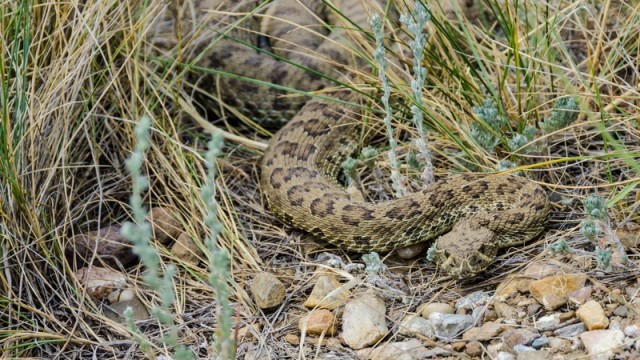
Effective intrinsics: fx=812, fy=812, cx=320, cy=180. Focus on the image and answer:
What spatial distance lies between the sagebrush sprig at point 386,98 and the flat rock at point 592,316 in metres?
1.52

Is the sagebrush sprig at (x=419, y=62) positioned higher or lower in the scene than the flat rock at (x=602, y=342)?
higher

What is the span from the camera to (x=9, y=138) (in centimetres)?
489

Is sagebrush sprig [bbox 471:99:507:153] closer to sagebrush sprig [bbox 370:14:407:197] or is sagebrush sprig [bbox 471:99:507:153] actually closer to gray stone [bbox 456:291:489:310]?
sagebrush sprig [bbox 370:14:407:197]

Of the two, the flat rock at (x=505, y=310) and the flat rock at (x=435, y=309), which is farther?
the flat rock at (x=435, y=309)

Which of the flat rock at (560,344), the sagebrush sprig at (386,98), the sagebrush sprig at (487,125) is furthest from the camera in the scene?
the sagebrush sprig at (487,125)

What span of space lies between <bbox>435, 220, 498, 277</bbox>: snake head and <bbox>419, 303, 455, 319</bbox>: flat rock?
21 centimetres

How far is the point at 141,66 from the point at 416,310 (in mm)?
2825

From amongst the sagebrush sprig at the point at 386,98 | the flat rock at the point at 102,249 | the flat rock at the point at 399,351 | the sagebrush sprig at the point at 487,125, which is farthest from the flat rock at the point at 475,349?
the flat rock at the point at 102,249

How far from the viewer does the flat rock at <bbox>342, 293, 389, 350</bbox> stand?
4.43 metres

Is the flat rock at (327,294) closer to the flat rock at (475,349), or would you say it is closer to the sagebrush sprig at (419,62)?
the flat rock at (475,349)

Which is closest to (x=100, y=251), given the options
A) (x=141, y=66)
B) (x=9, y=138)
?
(x=9, y=138)

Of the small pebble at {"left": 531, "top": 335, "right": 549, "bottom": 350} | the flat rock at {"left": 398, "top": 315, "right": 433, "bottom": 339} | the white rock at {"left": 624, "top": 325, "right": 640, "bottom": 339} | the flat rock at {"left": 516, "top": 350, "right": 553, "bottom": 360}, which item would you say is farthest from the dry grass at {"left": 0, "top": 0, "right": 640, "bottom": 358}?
the flat rock at {"left": 516, "top": 350, "right": 553, "bottom": 360}

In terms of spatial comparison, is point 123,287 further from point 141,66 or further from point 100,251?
point 141,66

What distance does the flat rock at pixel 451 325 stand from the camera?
431cm
